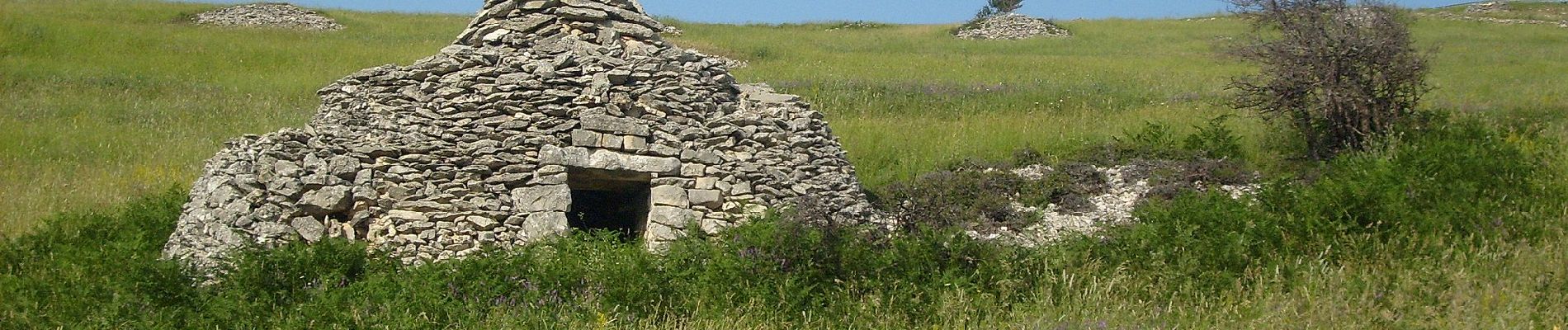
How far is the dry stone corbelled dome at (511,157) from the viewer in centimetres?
881

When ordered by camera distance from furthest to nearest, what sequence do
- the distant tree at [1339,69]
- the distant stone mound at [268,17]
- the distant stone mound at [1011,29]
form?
the distant stone mound at [1011,29]
the distant stone mound at [268,17]
the distant tree at [1339,69]

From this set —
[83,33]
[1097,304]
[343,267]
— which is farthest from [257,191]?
[83,33]

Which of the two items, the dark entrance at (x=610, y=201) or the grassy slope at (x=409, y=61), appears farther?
the grassy slope at (x=409, y=61)

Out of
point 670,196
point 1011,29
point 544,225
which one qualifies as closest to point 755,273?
point 670,196

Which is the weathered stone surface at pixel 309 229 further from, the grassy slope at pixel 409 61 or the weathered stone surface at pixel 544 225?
A: the grassy slope at pixel 409 61

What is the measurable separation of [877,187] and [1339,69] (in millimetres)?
5443

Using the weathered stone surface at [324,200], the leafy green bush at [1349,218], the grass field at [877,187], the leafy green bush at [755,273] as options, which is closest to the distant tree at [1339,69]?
the grass field at [877,187]

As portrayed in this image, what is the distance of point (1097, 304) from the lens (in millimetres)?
7430

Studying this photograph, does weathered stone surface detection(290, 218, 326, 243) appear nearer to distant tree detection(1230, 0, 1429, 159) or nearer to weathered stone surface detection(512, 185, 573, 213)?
weathered stone surface detection(512, 185, 573, 213)

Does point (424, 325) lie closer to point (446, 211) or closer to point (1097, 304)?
point (446, 211)

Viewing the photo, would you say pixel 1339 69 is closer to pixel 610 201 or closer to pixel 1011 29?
pixel 610 201

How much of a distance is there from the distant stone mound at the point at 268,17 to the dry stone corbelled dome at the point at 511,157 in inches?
1048

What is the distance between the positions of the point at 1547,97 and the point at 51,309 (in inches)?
784

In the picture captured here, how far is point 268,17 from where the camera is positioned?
34844 millimetres
